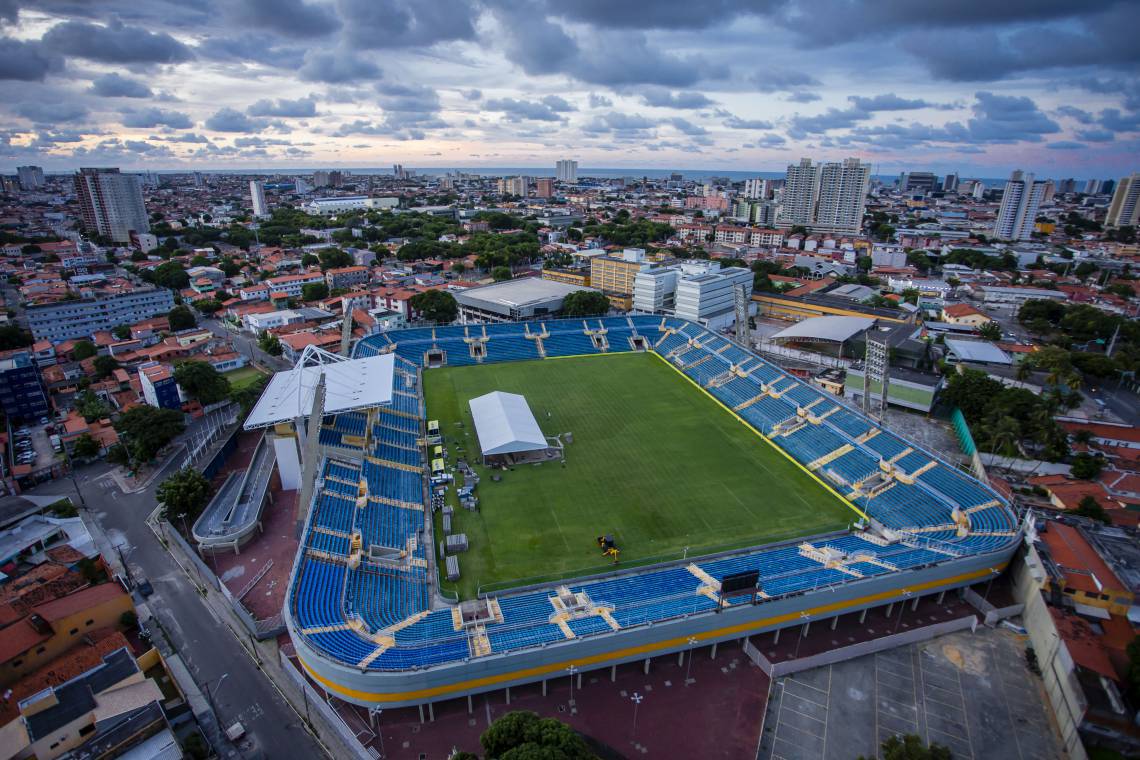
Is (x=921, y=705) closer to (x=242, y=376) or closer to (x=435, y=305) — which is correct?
(x=242, y=376)

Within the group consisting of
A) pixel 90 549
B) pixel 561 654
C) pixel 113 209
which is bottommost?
pixel 90 549

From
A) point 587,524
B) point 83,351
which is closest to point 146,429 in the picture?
point 83,351

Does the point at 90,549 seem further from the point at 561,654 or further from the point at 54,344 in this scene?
the point at 54,344

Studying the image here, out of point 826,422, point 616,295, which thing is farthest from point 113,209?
point 826,422

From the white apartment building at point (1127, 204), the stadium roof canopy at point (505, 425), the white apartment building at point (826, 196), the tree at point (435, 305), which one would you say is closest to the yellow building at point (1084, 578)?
the stadium roof canopy at point (505, 425)

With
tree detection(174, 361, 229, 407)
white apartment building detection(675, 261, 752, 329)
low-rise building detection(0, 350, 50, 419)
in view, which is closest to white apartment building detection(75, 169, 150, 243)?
low-rise building detection(0, 350, 50, 419)
